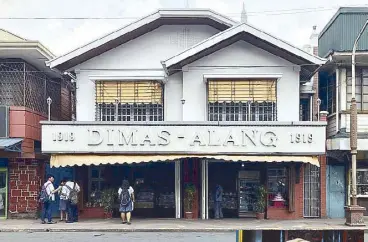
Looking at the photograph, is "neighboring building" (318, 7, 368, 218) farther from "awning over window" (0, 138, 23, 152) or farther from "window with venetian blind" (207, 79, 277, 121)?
"awning over window" (0, 138, 23, 152)

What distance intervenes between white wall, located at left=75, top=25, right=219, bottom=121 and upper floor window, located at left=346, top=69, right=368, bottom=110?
18.5 ft

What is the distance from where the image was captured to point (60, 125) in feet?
78.3

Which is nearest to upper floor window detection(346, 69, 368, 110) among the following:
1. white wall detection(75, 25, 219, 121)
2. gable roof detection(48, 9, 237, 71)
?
gable roof detection(48, 9, 237, 71)

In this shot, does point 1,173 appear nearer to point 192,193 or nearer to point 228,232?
point 192,193

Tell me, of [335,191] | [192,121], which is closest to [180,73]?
[192,121]

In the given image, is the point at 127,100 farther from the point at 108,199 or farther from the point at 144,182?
the point at 108,199

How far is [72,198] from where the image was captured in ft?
77.6

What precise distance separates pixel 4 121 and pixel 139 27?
6146mm

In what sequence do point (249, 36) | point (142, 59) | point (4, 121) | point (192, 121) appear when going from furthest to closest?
point (142, 59) → point (249, 36) → point (4, 121) → point (192, 121)

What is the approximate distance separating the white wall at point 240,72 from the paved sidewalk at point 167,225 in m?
3.98

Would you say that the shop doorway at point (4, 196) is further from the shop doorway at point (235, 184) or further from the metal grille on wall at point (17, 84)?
the shop doorway at point (235, 184)

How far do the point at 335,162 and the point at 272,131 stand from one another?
→ 151 inches

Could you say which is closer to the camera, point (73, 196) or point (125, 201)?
point (125, 201)

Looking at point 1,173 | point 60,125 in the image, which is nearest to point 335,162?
point 60,125
